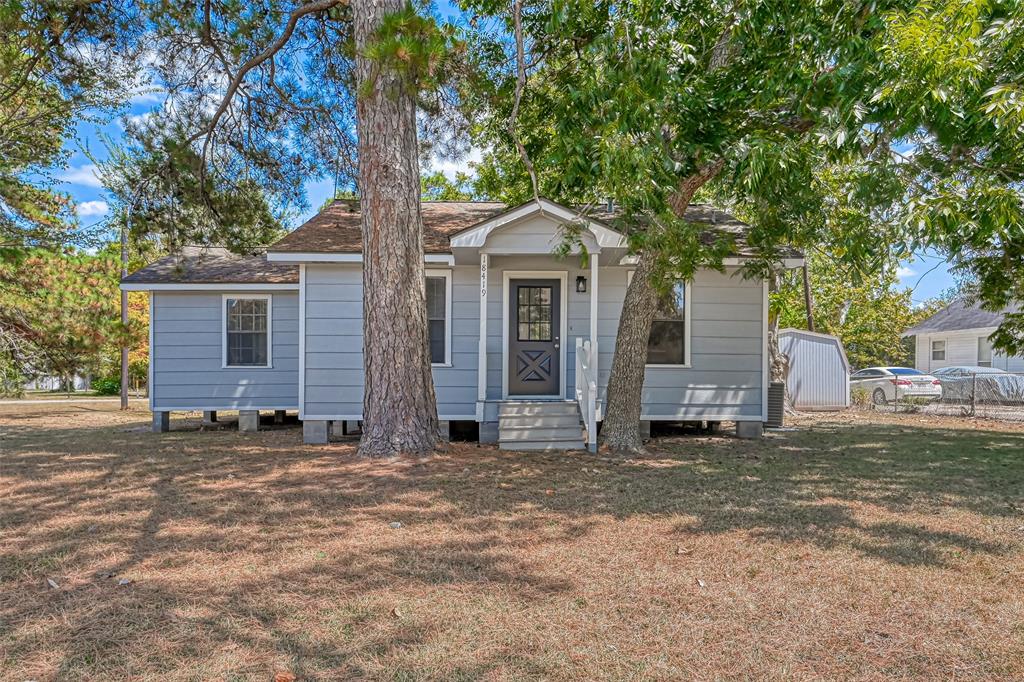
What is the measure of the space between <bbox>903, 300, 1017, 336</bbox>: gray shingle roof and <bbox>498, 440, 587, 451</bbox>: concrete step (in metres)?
21.1

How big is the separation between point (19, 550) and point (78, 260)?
10263 millimetres

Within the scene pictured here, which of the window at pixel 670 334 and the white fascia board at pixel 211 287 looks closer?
the window at pixel 670 334

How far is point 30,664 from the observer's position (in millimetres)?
2465

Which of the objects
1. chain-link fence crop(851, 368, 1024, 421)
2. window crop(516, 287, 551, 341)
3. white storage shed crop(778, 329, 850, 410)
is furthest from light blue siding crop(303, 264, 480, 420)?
chain-link fence crop(851, 368, 1024, 421)

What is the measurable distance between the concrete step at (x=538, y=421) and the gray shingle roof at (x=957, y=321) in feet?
68.5

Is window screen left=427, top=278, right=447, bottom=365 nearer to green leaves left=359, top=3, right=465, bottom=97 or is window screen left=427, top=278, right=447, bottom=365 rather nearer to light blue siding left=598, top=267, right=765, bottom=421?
light blue siding left=598, top=267, right=765, bottom=421

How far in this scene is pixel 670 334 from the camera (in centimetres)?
953

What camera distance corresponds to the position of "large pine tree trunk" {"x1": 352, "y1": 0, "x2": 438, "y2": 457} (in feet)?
22.3

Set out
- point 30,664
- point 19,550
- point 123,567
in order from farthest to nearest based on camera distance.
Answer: point 19,550 < point 123,567 < point 30,664

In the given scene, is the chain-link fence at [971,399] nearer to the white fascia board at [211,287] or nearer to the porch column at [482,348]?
the porch column at [482,348]

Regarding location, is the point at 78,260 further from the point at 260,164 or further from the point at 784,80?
the point at 784,80

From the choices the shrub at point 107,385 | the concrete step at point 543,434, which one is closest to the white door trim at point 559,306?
the concrete step at point 543,434

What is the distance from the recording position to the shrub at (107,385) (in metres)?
25.2

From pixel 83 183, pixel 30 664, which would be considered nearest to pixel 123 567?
pixel 30 664
